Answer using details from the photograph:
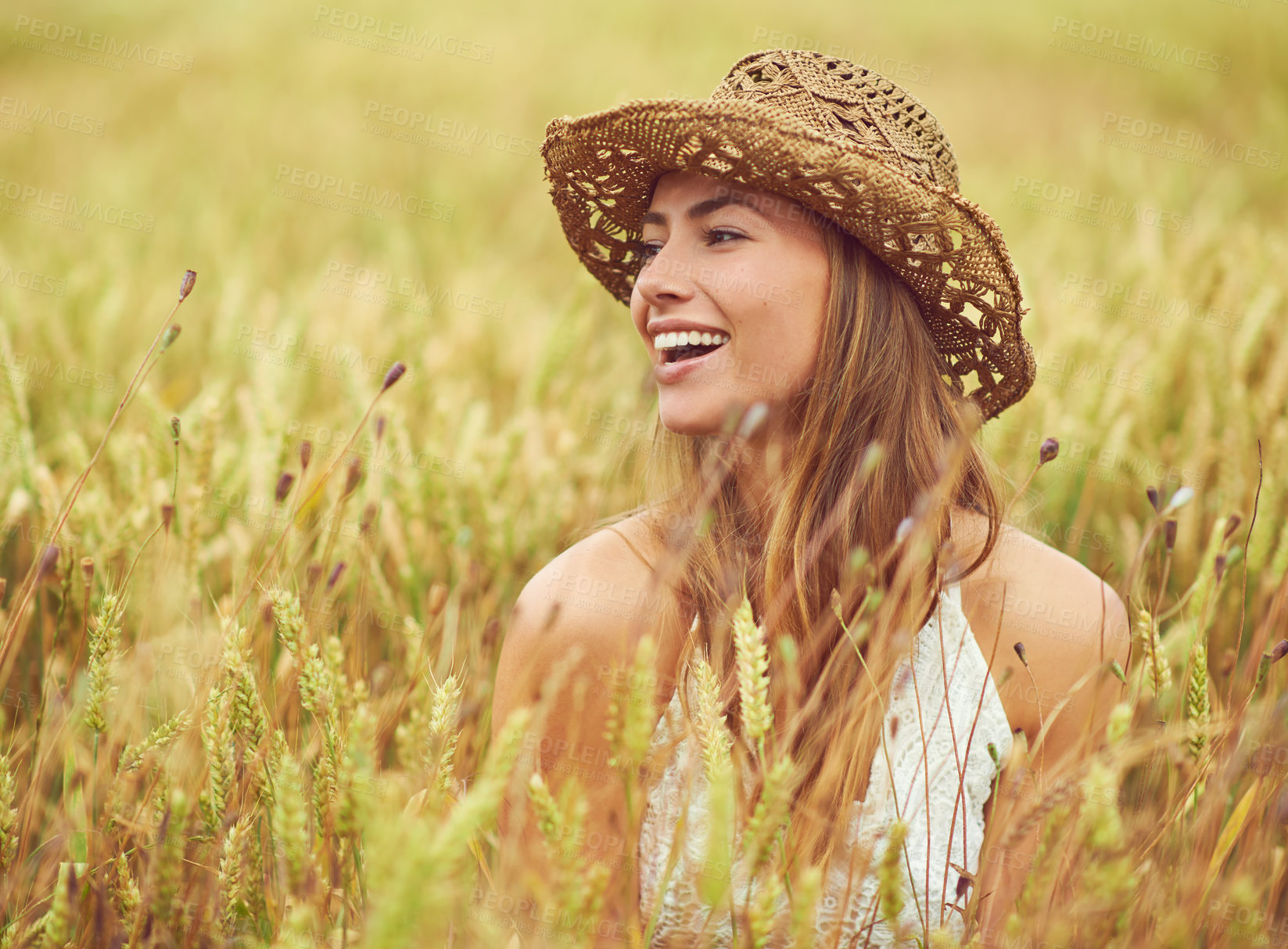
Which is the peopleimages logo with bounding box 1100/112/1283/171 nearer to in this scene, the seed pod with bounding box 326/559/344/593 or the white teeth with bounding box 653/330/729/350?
the white teeth with bounding box 653/330/729/350

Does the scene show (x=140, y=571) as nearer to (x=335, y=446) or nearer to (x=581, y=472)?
(x=335, y=446)

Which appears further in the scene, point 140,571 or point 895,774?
point 140,571

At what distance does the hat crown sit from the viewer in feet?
4.26

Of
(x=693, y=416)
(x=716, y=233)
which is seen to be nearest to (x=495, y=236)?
(x=716, y=233)

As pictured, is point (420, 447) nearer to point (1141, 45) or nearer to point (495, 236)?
point (495, 236)

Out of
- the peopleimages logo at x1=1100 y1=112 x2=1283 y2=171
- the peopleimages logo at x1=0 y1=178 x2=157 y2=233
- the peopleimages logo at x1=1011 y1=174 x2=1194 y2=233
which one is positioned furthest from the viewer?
Answer: the peopleimages logo at x1=1100 y1=112 x2=1283 y2=171

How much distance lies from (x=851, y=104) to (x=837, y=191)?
0.20 meters

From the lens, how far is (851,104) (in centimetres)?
133

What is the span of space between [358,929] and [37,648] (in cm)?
104

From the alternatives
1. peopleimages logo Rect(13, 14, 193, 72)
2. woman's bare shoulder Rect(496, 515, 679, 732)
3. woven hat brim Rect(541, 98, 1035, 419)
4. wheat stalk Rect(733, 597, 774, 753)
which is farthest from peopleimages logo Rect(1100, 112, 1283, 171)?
peopleimages logo Rect(13, 14, 193, 72)

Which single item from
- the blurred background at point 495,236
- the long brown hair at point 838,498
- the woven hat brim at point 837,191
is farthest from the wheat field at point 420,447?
the woven hat brim at point 837,191

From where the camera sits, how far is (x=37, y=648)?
62.1 inches

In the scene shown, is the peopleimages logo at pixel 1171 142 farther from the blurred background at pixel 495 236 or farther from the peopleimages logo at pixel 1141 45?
the peopleimages logo at pixel 1141 45

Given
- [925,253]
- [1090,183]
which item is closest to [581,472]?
[925,253]
